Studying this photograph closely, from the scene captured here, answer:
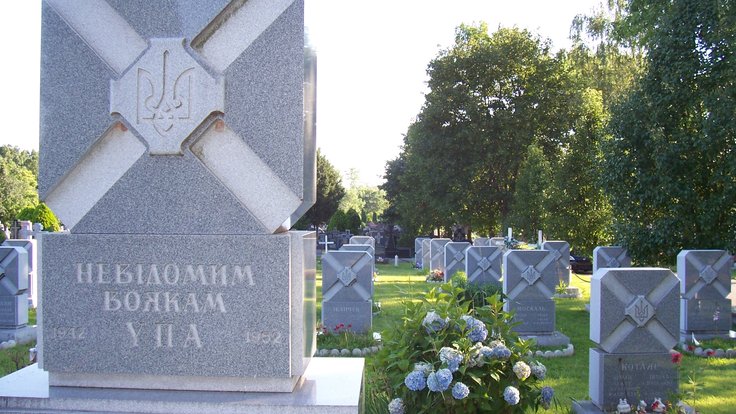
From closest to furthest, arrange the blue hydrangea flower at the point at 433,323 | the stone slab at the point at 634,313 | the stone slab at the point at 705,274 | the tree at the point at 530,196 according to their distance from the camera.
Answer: the blue hydrangea flower at the point at 433,323 < the stone slab at the point at 634,313 < the stone slab at the point at 705,274 < the tree at the point at 530,196

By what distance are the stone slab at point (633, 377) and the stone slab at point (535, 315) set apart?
427 cm

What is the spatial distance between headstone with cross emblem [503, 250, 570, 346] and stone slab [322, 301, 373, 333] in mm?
2531

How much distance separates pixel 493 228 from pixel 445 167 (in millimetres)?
4073

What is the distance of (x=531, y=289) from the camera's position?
35.3 feet

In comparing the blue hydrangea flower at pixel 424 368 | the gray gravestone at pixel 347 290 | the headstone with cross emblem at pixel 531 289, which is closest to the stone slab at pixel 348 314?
the gray gravestone at pixel 347 290

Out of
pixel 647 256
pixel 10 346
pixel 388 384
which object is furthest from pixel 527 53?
pixel 388 384

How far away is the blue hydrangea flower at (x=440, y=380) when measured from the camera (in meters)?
3.63

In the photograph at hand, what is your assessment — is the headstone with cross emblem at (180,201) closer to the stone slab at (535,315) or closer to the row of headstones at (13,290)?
the stone slab at (535,315)

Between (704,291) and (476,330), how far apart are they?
8331 millimetres

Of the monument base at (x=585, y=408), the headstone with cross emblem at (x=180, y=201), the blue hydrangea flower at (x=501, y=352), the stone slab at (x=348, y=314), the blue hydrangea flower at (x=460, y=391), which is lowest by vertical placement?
the monument base at (x=585, y=408)

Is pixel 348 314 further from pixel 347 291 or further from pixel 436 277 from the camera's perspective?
pixel 436 277

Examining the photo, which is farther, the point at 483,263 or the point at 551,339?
the point at 483,263

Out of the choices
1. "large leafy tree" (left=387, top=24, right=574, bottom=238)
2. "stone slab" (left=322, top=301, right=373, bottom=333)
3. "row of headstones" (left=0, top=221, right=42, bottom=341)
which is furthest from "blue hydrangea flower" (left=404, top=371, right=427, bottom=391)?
"large leafy tree" (left=387, top=24, right=574, bottom=238)

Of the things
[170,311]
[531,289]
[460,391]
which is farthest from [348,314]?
[170,311]
